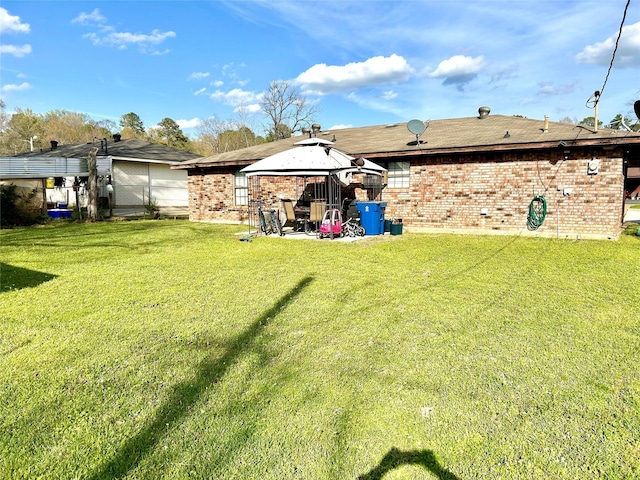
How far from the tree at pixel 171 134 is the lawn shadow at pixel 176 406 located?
4679cm

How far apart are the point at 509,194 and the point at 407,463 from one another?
10093mm

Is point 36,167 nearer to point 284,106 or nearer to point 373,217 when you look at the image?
point 373,217

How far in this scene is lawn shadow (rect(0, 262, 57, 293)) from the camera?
5.16 metres

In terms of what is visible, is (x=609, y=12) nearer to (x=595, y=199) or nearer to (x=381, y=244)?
(x=595, y=199)

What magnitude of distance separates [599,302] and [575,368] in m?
2.11

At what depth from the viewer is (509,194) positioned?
10305mm

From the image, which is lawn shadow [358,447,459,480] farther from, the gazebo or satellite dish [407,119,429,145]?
satellite dish [407,119,429,145]

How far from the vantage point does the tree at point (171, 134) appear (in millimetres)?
45531

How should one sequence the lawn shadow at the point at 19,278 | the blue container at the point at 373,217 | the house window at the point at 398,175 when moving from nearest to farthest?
the lawn shadow at the point at 19,278
the blue container at the point at 373,217
the house window at the point at 398,175

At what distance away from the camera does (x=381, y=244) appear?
912cm

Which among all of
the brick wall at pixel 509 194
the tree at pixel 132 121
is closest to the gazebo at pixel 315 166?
the brick wall at pixel 509 194

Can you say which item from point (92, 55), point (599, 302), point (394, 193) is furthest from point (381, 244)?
point (92, 55)

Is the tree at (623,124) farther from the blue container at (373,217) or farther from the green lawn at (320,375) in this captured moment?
the blue container at (373,217)

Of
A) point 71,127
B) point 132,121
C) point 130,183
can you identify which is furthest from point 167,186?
point 132,121
